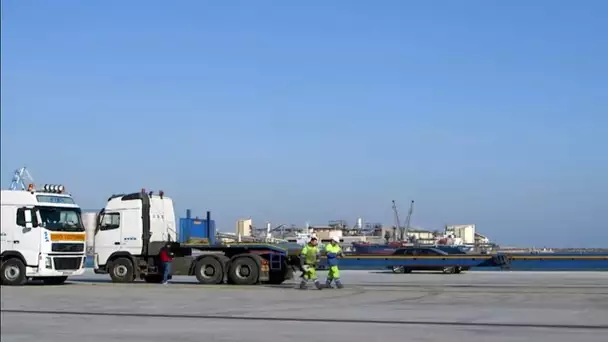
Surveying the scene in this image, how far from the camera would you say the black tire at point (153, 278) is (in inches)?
1180

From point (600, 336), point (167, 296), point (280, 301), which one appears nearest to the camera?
point (600, 336)

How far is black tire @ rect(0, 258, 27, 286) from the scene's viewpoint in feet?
88.0

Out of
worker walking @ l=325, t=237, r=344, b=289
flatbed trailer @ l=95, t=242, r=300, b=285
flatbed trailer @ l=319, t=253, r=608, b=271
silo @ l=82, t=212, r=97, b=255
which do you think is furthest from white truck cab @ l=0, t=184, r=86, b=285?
flatbed trailer @ l=319, t=253, r=608, b=271

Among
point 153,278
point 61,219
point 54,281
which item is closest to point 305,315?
point 61,219

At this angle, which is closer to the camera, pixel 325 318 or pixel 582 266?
pixel 325 318

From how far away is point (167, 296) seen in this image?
74.5ft

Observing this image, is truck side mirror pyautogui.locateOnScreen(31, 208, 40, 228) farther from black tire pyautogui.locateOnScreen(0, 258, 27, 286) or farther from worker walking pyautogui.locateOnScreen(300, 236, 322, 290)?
worker walking pyautogui.locateOnScreen(300, 236, 322, 290)

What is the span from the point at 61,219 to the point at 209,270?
5286mm

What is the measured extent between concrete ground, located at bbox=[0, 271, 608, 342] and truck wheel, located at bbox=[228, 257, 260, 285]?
3.01 metres

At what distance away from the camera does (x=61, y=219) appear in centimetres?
2769

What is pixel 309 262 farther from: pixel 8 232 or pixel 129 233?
pixel 8 232

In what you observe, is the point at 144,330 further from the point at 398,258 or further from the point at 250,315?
the point at 398,258

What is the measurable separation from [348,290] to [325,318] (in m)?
8.65

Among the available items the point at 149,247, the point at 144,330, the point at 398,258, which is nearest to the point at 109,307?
the point at 144,330
